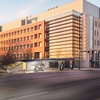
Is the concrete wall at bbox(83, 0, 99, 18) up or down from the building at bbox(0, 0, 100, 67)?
up

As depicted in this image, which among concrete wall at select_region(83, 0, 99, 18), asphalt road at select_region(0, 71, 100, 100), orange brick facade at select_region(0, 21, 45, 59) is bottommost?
asphalt road at select_region(0, 71, 100, 100)

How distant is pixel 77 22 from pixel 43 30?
15791 mm

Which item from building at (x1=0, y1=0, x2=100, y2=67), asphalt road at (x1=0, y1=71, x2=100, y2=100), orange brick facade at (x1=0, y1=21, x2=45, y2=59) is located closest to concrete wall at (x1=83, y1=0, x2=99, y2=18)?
building at (x1=0, y1=0, x2=100, y2=67)

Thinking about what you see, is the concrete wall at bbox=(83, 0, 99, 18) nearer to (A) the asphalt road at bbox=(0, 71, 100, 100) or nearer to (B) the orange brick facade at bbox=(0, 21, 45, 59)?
(B) the orange brick facade at bbox=(0, 21, 45, 59)

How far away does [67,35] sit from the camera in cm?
7138

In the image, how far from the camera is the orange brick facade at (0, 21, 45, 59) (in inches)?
3209

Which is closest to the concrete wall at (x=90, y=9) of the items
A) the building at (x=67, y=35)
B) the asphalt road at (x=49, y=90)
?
the building at (x=67, y=35)

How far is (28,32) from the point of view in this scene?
8906 centimetres

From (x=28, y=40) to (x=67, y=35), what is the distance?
2491 cm

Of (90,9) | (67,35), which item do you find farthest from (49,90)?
(90,9)

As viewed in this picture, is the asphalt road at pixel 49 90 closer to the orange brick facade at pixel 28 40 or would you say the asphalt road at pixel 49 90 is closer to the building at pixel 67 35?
the building at pixel 67 35

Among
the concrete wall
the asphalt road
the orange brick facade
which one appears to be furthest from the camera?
the orange brick facade

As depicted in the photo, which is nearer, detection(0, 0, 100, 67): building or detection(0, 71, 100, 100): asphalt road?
detection(0, 71, 100, 100): asphalt road

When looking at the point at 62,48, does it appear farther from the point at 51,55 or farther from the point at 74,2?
the point at 74,2
